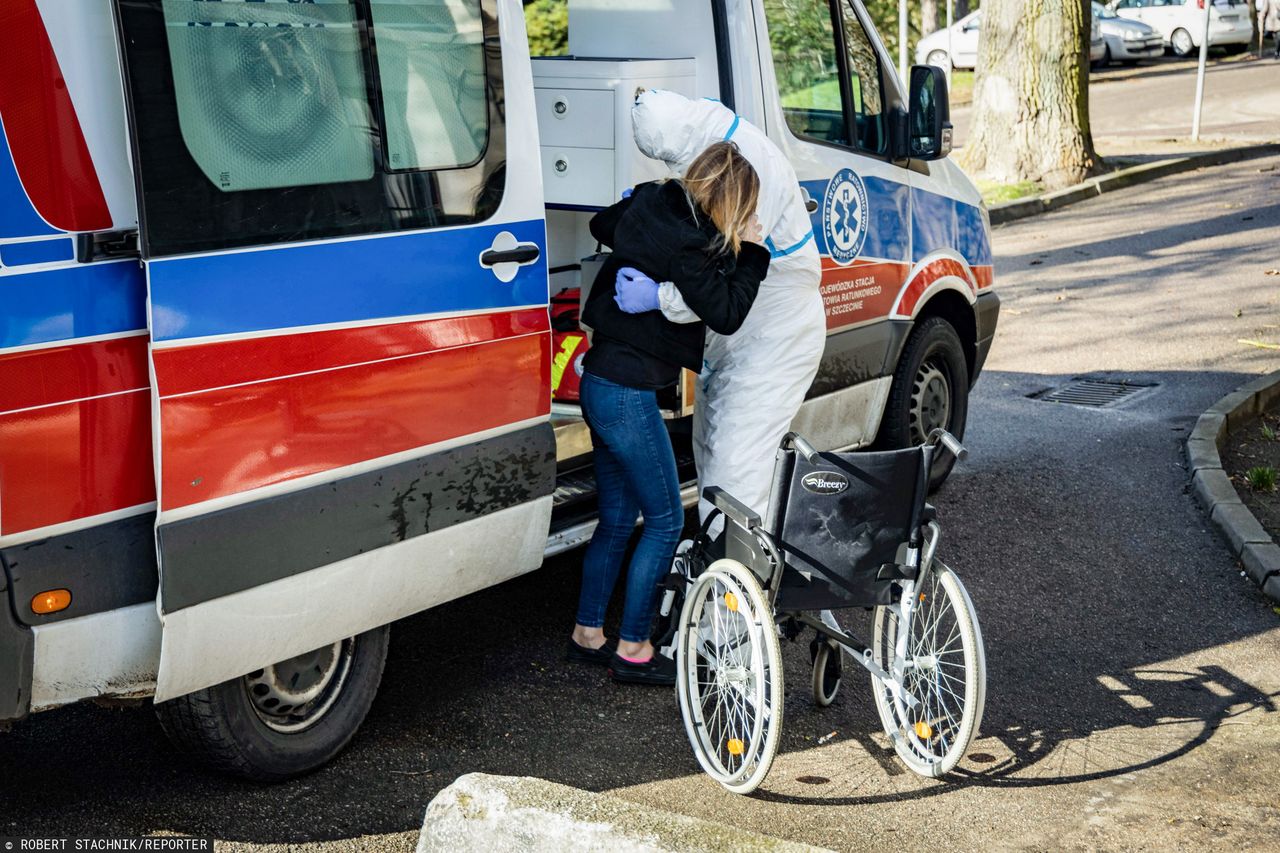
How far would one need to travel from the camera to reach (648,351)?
4480 mm

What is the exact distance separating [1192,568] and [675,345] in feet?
9.05

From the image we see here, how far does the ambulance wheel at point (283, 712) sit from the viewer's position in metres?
3.92

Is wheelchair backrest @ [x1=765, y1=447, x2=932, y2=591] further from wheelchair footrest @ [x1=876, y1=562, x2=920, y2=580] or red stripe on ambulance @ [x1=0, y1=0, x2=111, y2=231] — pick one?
red stripe on ambulance @ [x1=0, y1=0, x2=111, y2=231]

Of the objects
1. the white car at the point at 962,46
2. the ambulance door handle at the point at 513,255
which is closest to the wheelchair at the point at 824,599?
the ambulance door handle at the point at 513,255

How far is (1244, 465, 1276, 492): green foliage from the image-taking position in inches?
267

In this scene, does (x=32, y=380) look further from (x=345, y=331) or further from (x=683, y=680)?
(x=683, y=680)

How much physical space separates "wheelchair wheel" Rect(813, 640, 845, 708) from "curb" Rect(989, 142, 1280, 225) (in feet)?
33.9

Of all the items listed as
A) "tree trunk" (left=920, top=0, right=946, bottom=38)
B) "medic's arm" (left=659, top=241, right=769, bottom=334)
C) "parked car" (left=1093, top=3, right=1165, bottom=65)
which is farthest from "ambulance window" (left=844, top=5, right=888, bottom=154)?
"tree trunk" (left=920, top=0, right=946, bottom=38)

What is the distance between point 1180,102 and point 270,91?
22108 millimetres

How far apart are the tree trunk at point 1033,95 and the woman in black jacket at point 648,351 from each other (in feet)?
37.5

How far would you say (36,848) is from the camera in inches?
147

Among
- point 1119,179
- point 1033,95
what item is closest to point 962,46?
point 1119,179

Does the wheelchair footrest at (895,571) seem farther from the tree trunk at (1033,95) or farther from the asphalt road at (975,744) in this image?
the tree trunk at (1033,95)

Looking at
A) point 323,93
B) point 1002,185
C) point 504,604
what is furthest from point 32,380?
point 1002,185
